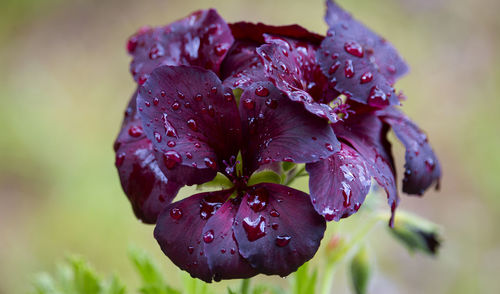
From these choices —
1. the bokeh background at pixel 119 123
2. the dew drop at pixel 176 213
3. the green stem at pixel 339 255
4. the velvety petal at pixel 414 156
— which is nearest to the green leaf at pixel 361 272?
the green stem at pixel 339 255

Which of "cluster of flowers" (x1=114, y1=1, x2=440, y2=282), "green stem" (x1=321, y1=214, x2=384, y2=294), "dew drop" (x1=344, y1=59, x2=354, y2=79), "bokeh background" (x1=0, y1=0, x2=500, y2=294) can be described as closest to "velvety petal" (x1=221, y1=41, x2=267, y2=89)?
"cluster of flowers" (x1=114, y1=1, x2=440, y2=282)

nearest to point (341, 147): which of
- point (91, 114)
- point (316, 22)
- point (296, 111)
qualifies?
point (296, 111)

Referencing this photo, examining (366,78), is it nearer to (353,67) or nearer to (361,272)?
(353,67)

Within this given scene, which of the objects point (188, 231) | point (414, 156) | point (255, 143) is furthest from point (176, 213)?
point (414, 156)

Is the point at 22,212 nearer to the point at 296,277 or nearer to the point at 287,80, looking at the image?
the point at 296,277

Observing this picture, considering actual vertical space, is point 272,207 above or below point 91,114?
above

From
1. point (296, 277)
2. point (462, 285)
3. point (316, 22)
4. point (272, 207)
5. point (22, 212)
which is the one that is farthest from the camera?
point (316, 22)
